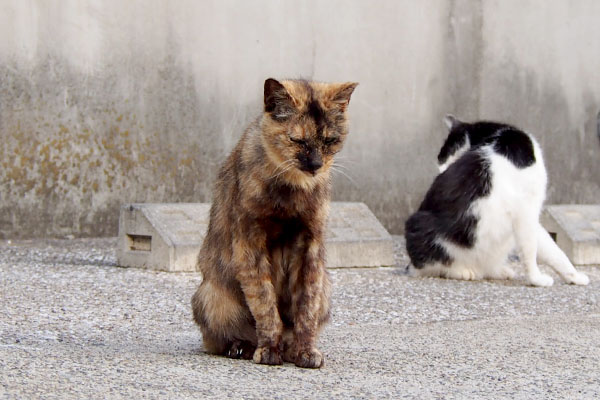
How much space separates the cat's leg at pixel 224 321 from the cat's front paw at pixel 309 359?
253 mm

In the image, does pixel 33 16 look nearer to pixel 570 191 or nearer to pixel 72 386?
pixel 72 386

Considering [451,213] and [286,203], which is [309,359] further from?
[451,213]

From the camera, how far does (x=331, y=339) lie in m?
4.64

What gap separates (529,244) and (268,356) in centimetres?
364

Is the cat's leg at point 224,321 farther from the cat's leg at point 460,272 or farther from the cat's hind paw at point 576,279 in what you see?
the cat's hind paw at point 576,279

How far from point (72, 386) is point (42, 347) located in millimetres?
938

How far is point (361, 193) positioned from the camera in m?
9.30

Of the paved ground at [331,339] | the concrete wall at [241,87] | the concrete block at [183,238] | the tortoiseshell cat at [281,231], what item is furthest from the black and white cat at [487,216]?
the tortoiseshell cat at [281,231]

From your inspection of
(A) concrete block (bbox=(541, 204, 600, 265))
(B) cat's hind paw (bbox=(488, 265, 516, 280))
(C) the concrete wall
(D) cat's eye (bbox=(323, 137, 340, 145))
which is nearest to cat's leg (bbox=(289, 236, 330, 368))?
(D) cat's eye (bbox=(323, 137, 340, 145))

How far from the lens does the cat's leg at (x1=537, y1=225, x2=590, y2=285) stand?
6.98 metres

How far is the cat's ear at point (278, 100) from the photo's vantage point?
146 inches

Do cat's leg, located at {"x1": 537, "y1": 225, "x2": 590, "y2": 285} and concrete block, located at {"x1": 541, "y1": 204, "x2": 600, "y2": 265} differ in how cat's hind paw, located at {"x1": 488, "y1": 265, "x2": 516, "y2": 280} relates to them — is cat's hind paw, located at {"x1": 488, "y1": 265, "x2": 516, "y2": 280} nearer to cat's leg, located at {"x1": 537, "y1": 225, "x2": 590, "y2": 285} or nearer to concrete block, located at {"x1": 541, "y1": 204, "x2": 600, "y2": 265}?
cat's leg, located at {"x1": 537, "y1": 225, "x2": 590, "y2": 285}

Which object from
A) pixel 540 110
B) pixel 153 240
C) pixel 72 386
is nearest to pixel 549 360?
pixel 72 386

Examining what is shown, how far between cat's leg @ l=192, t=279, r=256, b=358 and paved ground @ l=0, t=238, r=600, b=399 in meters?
0.10
